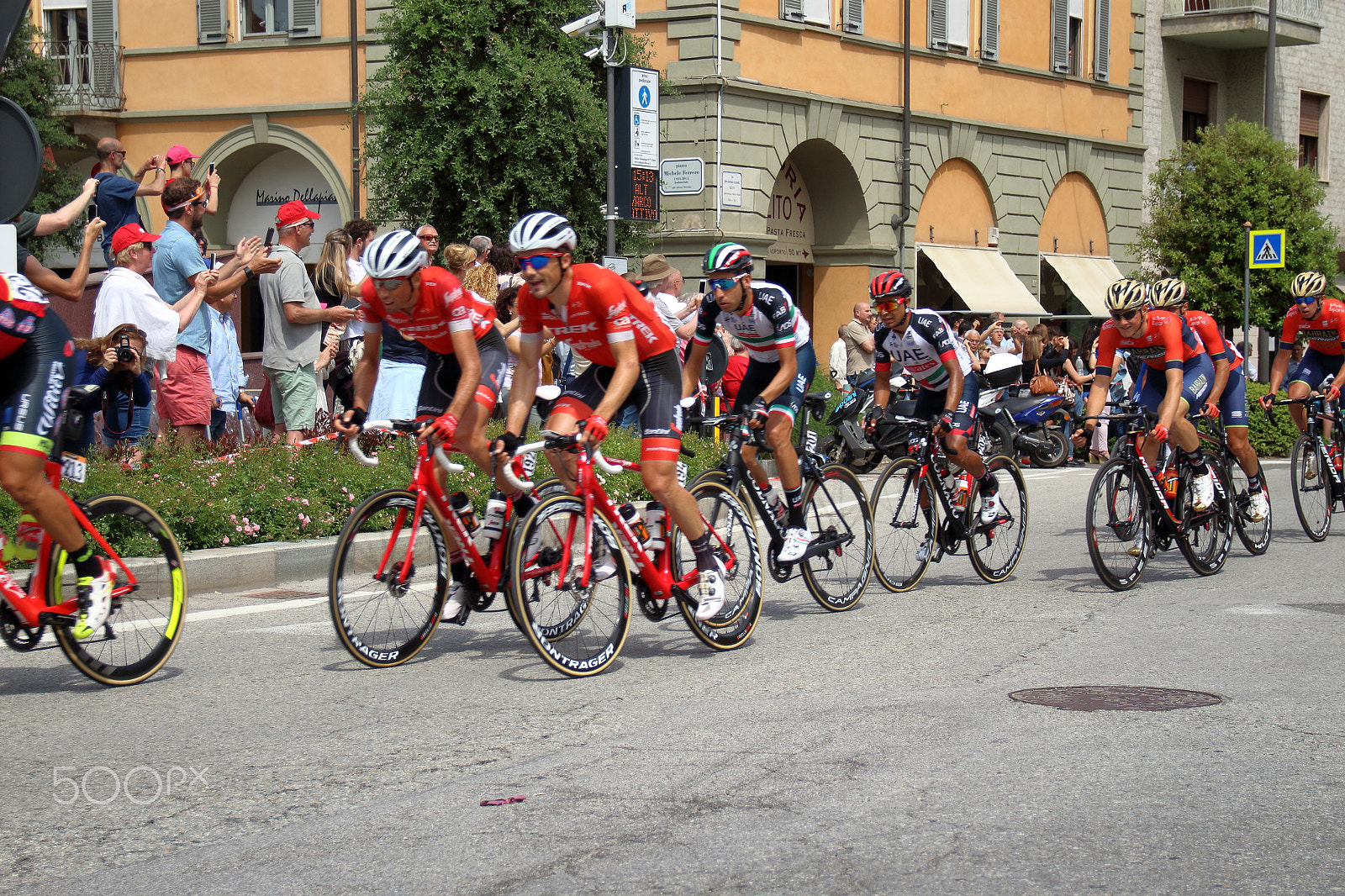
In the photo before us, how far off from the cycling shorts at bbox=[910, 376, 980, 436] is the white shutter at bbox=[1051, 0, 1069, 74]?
2679 cm

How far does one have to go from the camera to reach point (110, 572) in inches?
265

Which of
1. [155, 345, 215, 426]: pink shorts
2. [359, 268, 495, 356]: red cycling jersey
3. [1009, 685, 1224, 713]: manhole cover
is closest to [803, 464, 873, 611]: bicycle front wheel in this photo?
[1009, 685, 1224, 713]: manhole cover

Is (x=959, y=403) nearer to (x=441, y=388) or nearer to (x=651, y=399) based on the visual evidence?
(x=651, y=399)

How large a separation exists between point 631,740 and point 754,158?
2257cm

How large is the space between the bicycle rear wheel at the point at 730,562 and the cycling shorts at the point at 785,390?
3.11 ft

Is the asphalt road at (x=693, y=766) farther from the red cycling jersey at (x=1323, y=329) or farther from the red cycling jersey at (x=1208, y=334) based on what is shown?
the red cycling jersey at (x=1323, y=329)

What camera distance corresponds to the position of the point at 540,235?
705 cm

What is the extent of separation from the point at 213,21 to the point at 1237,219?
66.9 ft

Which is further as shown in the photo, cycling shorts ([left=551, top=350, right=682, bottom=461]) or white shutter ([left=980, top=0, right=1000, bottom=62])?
white shutter ([left=980, top=0, right=1000, bottom=62])

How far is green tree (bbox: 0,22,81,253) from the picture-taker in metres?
29.2

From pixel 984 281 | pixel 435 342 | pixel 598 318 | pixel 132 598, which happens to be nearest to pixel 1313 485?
pixel 598 318

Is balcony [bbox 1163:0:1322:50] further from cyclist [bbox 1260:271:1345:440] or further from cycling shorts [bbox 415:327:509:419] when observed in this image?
cycling shorts [bbox 415:327:509:419]

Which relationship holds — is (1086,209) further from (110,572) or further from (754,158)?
(110,572)

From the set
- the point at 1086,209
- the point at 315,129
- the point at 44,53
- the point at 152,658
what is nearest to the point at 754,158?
the point at 315,129
